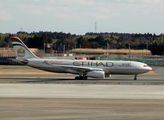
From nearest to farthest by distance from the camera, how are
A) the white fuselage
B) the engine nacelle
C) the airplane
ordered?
the engine nacelle < the airplane < the white fuselage

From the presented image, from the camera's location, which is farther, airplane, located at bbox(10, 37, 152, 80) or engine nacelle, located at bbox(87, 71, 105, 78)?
airplane, located at bbox(10, 37, 152, 80)

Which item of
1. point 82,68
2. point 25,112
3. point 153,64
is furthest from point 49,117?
point 153,64

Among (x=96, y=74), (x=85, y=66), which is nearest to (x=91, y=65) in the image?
(x=85, y=66)

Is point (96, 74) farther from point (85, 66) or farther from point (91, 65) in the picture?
point (85, 66)

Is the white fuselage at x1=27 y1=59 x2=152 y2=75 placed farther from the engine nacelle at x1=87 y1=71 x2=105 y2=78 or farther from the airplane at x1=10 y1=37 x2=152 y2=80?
the engine nacelle at x1=87 y1=71 x2=105 y2=78

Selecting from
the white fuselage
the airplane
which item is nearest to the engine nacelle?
the airplane

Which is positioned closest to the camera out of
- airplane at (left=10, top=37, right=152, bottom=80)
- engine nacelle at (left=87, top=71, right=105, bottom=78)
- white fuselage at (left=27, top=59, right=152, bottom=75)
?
engine nacelle at (left=87, top=71, right=105, bottom=78)

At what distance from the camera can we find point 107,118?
2778 centimetres

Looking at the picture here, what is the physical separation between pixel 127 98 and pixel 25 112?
11.7 meters

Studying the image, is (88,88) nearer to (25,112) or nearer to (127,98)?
(127,98)

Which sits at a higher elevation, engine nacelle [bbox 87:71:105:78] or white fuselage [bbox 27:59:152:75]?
white fuselage [bbox 27:59:152:75]

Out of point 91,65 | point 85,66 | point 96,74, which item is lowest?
point 96,74

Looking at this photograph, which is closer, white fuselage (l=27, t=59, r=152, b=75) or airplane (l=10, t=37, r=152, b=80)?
airplane (l=10, t=37, r=152, b=80)

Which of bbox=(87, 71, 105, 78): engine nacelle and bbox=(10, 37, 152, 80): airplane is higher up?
bbox=(10, 37, 152, 80): airplane
